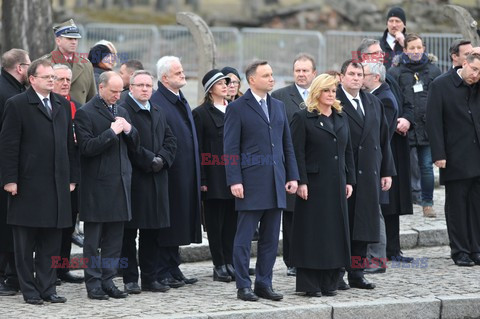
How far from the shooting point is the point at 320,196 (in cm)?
1020

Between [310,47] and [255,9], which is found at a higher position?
[255,9]

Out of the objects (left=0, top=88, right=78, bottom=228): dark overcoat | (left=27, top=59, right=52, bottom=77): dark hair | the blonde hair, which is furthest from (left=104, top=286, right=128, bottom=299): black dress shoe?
the blonde hair

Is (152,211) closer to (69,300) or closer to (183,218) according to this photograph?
(183,218)

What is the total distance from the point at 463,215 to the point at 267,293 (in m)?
3.03

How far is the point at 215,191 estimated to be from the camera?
11.0 meters

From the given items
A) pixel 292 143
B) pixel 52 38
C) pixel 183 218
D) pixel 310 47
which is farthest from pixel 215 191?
pixel 310 47

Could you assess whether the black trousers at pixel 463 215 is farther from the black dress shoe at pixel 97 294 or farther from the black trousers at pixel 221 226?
the black dress shoe at pixel 97 294

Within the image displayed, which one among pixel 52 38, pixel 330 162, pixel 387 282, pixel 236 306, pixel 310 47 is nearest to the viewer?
pixel 236 306

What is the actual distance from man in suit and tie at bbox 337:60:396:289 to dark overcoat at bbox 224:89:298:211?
867 mm

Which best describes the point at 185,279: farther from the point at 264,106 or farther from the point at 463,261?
the point at 463,261

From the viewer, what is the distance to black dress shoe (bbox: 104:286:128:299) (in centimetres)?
1002

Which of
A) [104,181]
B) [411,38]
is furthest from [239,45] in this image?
[104,181]

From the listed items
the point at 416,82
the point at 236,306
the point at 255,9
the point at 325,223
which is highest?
the point at 255,9

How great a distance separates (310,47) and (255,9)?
11.6 meters
